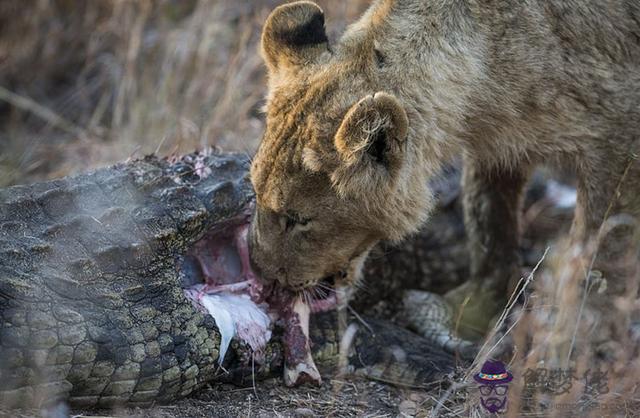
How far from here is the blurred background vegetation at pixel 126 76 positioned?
6121 millimetres

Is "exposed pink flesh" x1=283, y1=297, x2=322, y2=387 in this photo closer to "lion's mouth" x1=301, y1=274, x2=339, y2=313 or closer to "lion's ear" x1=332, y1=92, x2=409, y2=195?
"lion's mouth" x1=301, y1=274, x2=339, y2=313

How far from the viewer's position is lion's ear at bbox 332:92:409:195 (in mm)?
3379

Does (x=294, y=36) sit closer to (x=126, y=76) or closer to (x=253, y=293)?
(x=253, y=293)

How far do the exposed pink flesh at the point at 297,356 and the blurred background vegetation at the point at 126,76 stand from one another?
2.22 metres

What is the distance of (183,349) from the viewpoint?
335 centimetres

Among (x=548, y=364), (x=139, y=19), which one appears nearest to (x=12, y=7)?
(x=139, y=19)

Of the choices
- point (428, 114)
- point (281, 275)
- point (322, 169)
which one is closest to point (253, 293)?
point (281, 275)

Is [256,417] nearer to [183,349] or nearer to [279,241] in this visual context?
[183,349]

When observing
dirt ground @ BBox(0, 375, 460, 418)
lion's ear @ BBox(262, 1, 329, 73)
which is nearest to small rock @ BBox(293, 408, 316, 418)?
dirt ground @ BBox(0, 375, 460, 418)

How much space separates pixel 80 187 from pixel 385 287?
1.63m

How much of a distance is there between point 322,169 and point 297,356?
0.78 metres

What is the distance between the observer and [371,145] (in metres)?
3.56

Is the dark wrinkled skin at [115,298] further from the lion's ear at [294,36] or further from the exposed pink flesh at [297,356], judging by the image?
the lion's ear at [294,36]

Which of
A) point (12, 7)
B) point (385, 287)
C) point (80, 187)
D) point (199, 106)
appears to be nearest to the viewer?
point (80, 187)
